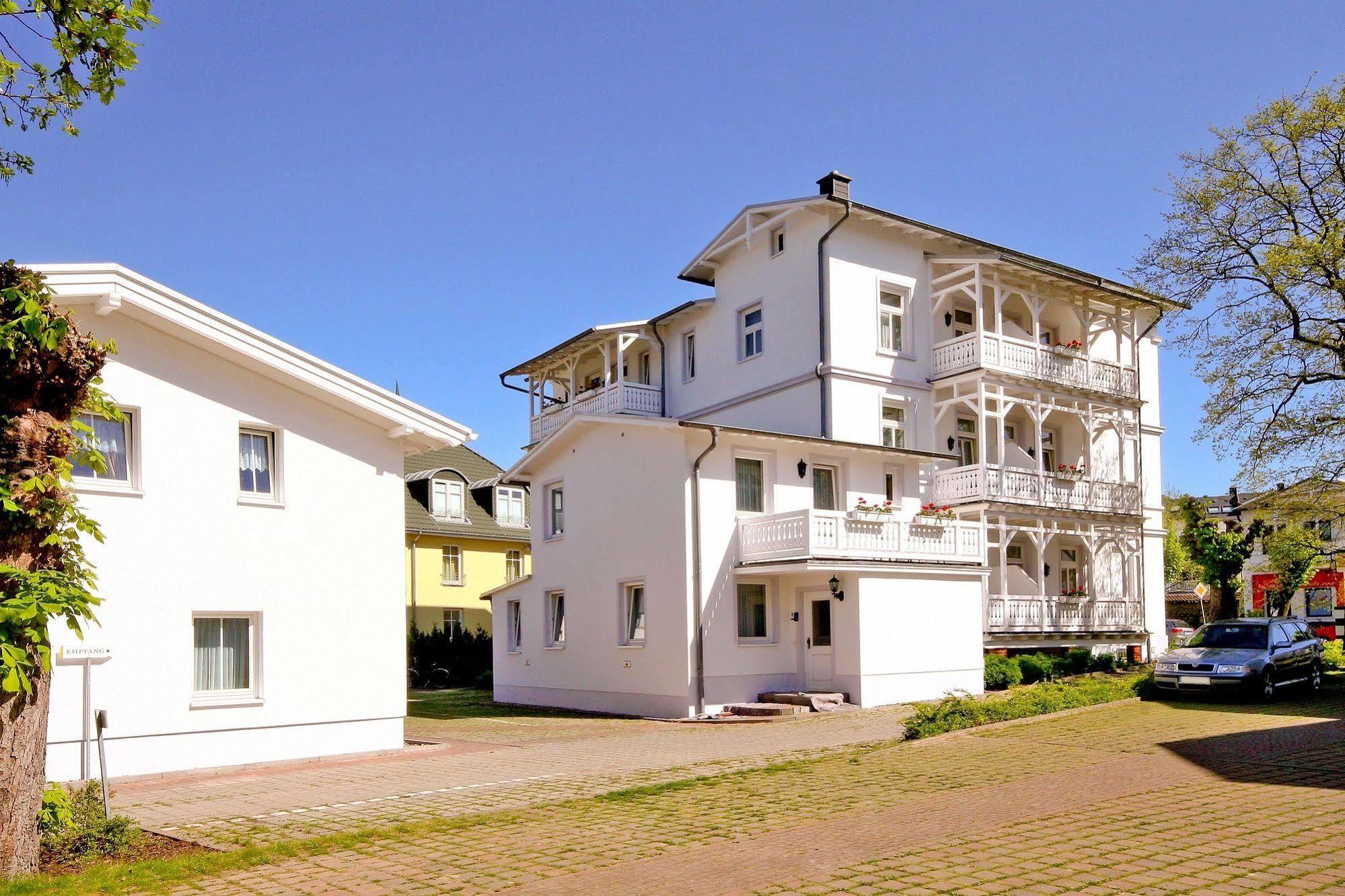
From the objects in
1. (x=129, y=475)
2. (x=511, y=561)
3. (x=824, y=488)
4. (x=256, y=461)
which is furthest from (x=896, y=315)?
(x=511, y=561)

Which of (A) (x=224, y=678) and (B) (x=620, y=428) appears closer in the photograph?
(A) (x=224, y=678)

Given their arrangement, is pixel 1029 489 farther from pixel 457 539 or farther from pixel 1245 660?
pixel 457 539

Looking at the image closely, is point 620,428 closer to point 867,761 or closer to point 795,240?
point 795,240

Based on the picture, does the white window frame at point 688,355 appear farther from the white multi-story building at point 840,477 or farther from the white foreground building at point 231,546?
the white foreground building at point 231,546

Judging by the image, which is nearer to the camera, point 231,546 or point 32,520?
point 32,520

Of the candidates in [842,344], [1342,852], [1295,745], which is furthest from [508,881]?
[842,344]

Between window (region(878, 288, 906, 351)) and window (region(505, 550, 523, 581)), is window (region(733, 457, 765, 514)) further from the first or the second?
window (region(505, 550, 523, 581))

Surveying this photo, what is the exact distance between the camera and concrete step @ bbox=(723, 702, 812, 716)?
21578 mm

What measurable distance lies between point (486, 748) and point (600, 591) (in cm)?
773

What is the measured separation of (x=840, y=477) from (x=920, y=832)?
15641 mm

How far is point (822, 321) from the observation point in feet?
91.6

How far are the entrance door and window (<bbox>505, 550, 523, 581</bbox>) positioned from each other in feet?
71.8

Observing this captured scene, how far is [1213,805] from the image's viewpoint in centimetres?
1023

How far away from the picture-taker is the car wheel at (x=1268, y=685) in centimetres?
2055
